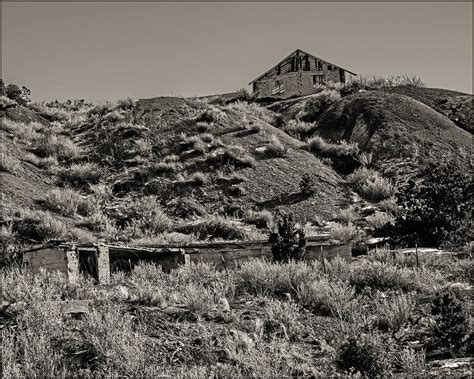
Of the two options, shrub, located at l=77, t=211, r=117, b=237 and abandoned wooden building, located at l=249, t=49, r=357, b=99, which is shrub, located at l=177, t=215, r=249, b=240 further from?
abandoned wooden building, located at l=249, t=49, r=357, b=99

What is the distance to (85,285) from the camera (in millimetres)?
12453

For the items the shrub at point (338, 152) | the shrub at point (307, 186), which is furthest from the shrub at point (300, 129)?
the shrub at point (307, 186)

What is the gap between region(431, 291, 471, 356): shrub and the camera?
8.73 metres

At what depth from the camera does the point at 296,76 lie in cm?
4447

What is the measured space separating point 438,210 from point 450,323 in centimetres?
1209

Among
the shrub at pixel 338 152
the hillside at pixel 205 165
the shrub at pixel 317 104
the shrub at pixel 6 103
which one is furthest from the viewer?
the shrub at pixel 317 104

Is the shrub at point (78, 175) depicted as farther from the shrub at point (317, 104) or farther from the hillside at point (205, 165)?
the shrub at point (317, 104)

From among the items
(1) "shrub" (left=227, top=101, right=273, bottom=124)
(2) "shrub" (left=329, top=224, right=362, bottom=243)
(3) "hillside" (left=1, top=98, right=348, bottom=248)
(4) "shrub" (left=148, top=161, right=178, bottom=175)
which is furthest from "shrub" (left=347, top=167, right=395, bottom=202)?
(1) "shrub" (left=227, top=101, right=273, bottom=124)

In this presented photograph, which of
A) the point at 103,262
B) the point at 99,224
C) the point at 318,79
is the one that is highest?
the point at 318,79

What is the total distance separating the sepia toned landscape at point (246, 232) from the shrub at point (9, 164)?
0.11 m

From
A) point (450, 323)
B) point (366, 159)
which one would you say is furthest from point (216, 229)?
point (450, 323)

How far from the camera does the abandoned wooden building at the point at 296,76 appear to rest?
44250 mm

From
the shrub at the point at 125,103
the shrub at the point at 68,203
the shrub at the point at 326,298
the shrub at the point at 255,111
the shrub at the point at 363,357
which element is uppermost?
the shrub at the point at 125,103

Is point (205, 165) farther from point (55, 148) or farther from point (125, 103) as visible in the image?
point (125, 103)
